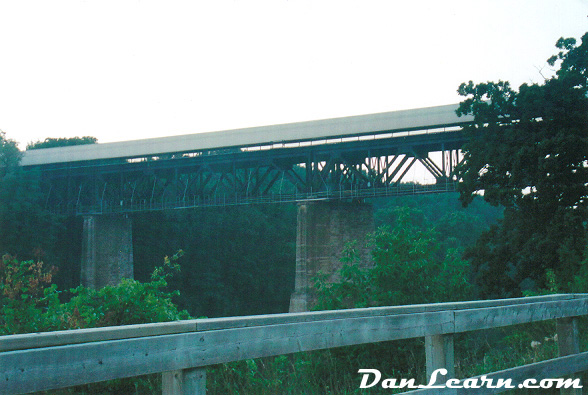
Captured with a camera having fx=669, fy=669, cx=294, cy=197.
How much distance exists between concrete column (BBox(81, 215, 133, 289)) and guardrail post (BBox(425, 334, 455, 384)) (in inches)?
2255

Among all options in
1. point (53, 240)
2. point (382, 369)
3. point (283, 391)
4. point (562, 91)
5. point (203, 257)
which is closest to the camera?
point (283, 391)

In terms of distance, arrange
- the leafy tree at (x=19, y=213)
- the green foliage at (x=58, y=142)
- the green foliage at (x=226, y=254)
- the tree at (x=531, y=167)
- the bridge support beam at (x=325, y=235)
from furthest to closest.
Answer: the green foliage at (x=58, y=142) → the green foliage at (x=226, y=254) → the leafy tree at (x=19, y=213) → the bridge support beam at (x=325, y=235) → the tree at (x=531, y=167)

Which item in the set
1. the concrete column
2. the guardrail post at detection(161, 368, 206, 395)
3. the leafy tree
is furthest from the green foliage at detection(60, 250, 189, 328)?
the concrete column

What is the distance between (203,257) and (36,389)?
244 ft

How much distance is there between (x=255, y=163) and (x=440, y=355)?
52.1m

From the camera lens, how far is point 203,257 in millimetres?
75812

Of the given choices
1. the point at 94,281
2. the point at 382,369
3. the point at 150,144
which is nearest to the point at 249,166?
the point at 150,144

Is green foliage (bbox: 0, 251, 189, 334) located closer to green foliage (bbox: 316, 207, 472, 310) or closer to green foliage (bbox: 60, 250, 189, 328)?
green foliage (bbox: 60, 250, 189, 328)

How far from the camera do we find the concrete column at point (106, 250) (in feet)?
196

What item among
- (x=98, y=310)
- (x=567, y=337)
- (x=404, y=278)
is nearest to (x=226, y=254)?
(x=404, y=278)

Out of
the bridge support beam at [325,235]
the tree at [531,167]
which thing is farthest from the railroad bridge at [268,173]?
the tree at [531,167]

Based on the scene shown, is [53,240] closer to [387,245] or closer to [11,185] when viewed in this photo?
[11,185]

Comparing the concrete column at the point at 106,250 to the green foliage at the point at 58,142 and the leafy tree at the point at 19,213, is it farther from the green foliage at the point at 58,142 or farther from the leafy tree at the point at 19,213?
the green foliage at the point at 58,142

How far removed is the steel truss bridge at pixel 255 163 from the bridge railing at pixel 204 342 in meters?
39.4
